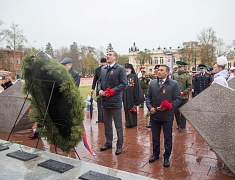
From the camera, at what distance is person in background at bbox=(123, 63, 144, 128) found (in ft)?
23.1

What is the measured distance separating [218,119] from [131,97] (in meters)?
3.82

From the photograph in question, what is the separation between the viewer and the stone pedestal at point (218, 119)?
338 cm

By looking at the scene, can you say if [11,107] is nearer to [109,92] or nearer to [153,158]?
[109,92]

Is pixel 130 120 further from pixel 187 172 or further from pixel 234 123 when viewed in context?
pixel 234 123

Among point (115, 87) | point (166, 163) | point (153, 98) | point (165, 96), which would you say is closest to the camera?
point (166, 163)

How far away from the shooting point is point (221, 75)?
16.1 feet

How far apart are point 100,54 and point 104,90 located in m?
73.3

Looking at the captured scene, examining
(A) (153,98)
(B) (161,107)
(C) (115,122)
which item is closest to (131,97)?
(C) (115,122)

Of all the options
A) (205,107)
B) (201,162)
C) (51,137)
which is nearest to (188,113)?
(205,107)

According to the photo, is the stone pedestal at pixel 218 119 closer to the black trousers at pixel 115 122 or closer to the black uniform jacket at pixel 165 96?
the black uniform jacket at pixel 165 96

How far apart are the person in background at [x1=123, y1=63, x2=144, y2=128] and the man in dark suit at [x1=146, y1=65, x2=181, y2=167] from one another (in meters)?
2.77

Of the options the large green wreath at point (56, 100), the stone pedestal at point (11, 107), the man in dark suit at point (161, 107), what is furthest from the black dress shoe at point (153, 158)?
the stone pedestal at point (11, 107)

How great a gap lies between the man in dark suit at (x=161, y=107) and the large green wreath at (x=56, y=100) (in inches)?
53.0

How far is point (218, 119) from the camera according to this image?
3.49m
